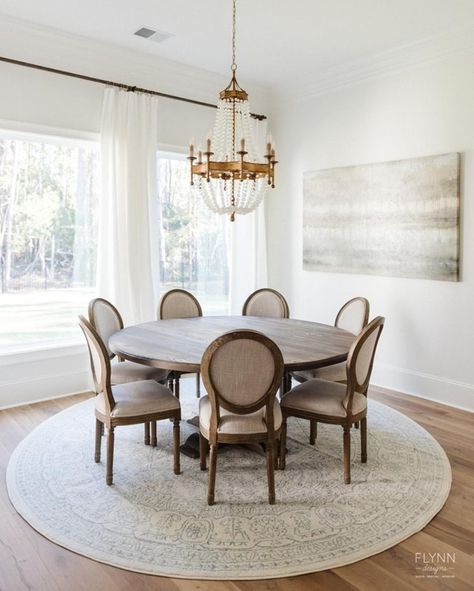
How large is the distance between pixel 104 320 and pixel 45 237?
1.36 m

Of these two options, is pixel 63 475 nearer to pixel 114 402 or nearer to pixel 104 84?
pixel 114 402

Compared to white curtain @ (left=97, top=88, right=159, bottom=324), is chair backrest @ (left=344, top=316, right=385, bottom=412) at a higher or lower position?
lower

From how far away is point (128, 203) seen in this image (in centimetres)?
470

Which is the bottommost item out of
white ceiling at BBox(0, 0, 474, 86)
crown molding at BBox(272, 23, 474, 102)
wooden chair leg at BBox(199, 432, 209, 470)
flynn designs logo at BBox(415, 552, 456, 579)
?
flynn designs logo at BBox(415, 552, 456, 579)

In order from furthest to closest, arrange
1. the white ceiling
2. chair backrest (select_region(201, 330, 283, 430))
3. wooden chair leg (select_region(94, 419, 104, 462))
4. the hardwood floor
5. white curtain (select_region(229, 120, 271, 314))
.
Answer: white curtain (select_region(229, 120, 271, 314)) → the white ceiling → wooden chair leg (select_region(94, 419, 104, 462)) → chair backrest (select_region(201, 330, 283, 430)) → the hardwood floor

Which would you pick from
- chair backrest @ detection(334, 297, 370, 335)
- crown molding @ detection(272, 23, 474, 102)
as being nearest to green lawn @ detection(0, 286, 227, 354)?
chair backrest @ detection(334, 297, 370, 335)

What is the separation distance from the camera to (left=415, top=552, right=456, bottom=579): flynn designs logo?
209cm

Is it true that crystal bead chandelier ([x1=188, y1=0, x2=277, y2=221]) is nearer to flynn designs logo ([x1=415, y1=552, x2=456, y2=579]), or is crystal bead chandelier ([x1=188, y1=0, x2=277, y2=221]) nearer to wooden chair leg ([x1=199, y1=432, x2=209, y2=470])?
wooden chair leg ([x1=199, y1=432, x2=209, y2=470])

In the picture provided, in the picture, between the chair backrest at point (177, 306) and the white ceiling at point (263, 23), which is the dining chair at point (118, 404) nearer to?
the chair backrest at point (177, 306)

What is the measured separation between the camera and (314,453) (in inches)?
128

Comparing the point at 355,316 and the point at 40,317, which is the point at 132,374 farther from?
the point at 355,316

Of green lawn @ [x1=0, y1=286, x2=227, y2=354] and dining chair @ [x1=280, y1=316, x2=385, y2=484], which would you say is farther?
green lawn @ [x1=0, y1=286, x2=227, y2=354]

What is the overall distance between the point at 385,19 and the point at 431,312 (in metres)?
2.43

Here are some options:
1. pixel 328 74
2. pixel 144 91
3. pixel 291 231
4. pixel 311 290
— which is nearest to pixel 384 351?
pixel 311 290
